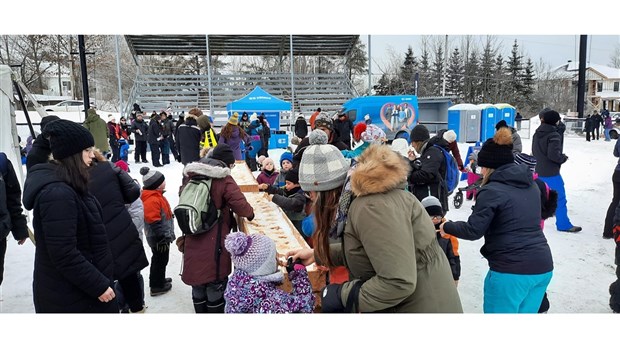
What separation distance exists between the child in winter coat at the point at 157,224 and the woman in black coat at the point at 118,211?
28.7 inches

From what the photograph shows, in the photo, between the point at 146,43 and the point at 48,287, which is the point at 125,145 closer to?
the point at 48,287

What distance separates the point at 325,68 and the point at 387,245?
3773cm

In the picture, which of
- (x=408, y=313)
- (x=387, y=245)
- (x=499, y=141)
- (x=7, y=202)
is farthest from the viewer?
(x=7, y=202)

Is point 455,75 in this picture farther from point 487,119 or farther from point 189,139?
point 189,139

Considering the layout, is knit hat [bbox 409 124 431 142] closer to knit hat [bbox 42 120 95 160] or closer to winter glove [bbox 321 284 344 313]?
winter glove [bbox 321 284 344 313]

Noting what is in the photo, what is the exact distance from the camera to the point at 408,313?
1.79 metres

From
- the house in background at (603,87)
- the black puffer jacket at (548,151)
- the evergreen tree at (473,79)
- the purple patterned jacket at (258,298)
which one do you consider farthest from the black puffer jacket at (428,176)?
the house in background at (603,87)

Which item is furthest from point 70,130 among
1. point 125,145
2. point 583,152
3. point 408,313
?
point 583,152

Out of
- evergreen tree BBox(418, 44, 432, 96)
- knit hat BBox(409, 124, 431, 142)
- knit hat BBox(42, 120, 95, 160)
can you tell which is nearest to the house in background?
evergreen tree BBox(418, 44, 432, 96)

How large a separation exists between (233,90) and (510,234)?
964 inches

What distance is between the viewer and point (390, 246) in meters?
1.54

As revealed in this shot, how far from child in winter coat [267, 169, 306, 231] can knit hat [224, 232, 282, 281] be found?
1.34 meters

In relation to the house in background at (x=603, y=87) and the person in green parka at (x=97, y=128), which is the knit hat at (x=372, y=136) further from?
the house in background at (x=603, y=87)

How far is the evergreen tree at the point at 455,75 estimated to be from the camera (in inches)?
1682
